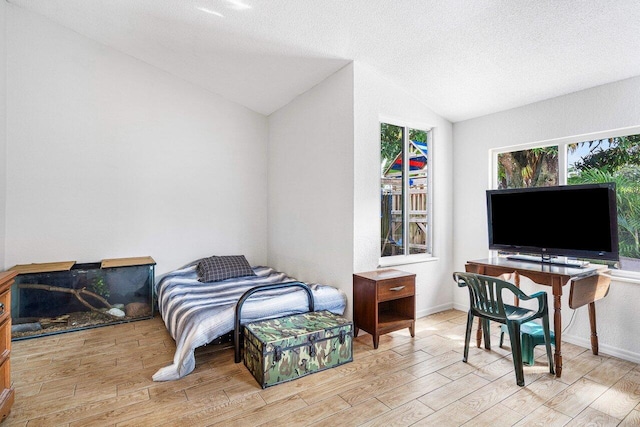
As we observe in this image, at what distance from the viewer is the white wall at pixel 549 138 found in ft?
8.74

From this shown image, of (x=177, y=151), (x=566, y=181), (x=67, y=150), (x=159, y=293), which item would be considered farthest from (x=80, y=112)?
(x=566, y=181)

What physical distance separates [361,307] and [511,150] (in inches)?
91.8

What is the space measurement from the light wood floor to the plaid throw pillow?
0.93m

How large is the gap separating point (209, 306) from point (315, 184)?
1.65 m

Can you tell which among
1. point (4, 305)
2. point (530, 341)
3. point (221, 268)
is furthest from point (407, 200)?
point (4, 305)

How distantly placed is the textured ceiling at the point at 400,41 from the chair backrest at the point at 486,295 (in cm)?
178

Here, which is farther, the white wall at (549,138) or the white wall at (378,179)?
the white wall at (378,179)

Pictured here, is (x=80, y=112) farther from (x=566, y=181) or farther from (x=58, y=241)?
(x=566, y=181)

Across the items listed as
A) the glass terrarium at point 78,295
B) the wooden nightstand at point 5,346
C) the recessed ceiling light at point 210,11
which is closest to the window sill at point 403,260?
the glass terrarium at point 78,295

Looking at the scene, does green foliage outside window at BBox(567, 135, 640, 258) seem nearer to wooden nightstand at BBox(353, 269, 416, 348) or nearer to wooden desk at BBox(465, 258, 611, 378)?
wooden desk at BBox(465, 258, 611, 378)

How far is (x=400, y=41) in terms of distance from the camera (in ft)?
8.94

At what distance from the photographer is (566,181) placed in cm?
311

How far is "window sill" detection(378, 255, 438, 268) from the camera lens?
3.40 m

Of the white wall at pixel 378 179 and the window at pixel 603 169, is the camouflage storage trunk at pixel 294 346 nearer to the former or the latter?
the white wall at pixel 378 179
